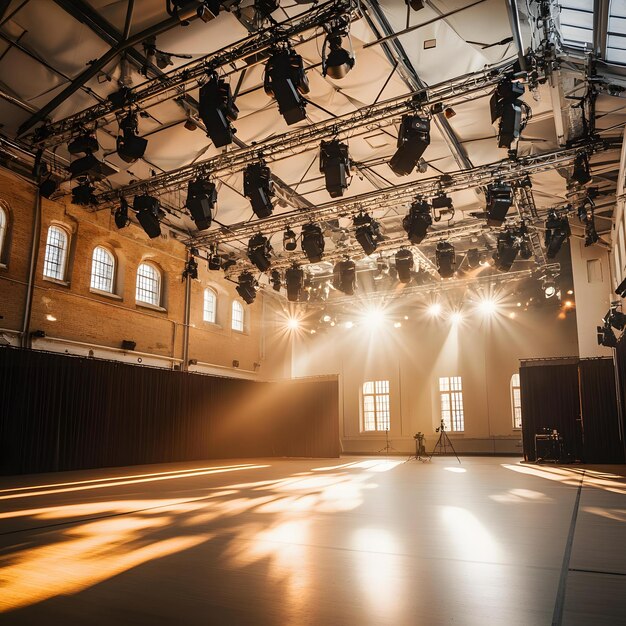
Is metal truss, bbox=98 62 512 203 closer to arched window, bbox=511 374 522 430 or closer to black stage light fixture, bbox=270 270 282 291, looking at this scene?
black stage light fixture, bbox=270 270 282 291

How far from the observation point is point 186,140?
384 inches

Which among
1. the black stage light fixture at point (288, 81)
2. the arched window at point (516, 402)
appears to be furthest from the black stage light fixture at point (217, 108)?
the arched window at point (516, 402)

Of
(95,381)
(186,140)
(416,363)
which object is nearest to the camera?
(186,140)

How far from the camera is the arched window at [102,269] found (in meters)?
12.2

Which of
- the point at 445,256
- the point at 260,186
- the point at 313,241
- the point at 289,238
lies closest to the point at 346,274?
the point at 289,238

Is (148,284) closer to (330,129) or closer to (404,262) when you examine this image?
(404,262)

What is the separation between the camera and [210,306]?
15742mm

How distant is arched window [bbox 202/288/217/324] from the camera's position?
15.5m

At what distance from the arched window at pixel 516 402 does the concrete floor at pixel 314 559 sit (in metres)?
10.0

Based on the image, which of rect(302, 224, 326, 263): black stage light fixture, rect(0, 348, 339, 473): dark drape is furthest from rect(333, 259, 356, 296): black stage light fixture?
rect(0, 348, 339, 473): dark drape

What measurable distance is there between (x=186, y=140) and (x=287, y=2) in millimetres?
3725

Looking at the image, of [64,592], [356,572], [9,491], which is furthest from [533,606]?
[9,491]

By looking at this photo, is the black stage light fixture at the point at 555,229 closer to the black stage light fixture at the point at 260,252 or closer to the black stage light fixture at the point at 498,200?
the black stage light fixture at the point at 498,200

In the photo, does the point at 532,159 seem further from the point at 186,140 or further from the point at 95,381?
the point at 95,381
